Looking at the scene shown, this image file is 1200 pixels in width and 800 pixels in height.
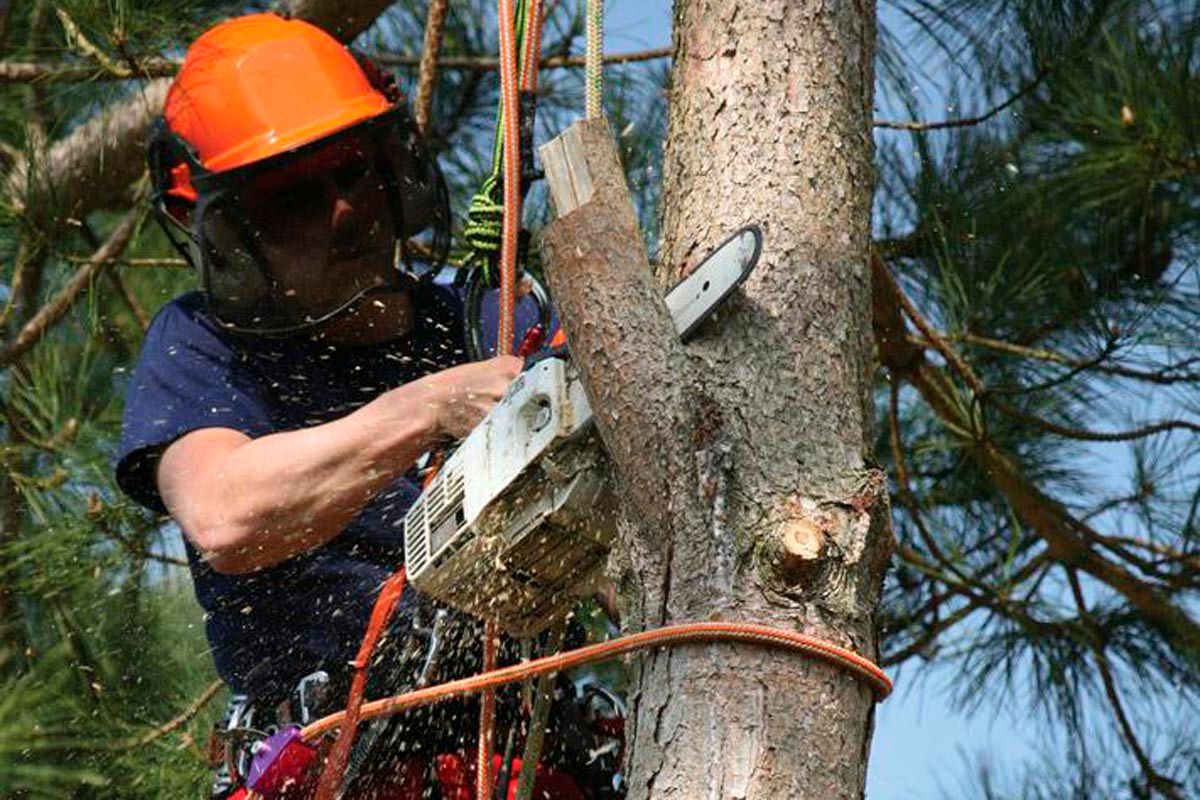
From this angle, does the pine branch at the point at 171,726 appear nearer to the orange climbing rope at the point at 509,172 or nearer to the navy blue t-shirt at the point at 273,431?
the navy blue t-shirt at the point at 273,431

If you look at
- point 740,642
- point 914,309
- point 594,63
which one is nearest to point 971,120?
point 914,309

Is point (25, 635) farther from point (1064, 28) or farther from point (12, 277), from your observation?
point (1064, 28)

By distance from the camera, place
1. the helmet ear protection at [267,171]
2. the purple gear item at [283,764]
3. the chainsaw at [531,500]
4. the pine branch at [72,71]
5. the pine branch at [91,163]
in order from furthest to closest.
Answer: the pine branch at [91,163] < the pine branch at [72,71] < the helmet ear protection at [267,171] < the purple gear item at [283,764] < the chainsaw at [531,500]

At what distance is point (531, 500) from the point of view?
1883 mm

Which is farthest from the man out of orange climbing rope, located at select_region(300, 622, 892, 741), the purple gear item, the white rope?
orange climbing rope, located at select_region(300, 622, 892, 741)

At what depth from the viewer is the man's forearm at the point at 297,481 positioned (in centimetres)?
222

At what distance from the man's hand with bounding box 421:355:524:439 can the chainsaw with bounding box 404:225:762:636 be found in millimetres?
65

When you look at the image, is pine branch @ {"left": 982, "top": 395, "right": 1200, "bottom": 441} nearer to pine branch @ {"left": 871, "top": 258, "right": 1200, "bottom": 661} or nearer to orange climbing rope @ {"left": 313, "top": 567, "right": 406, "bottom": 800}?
pine branch @ {"left": 871, "top": 258, "right": 1200, "bottom": 661}

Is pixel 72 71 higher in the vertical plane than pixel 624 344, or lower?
higher

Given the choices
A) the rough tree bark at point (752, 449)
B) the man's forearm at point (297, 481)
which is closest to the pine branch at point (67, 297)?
the man's forearm at point (297, 481)

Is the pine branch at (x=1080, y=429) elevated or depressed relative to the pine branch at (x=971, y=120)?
depressed

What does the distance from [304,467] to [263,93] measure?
73 cm

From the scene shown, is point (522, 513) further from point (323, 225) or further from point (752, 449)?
point (323, 225)

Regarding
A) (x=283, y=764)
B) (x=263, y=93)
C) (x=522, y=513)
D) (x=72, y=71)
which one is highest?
(x=72, y=71)
